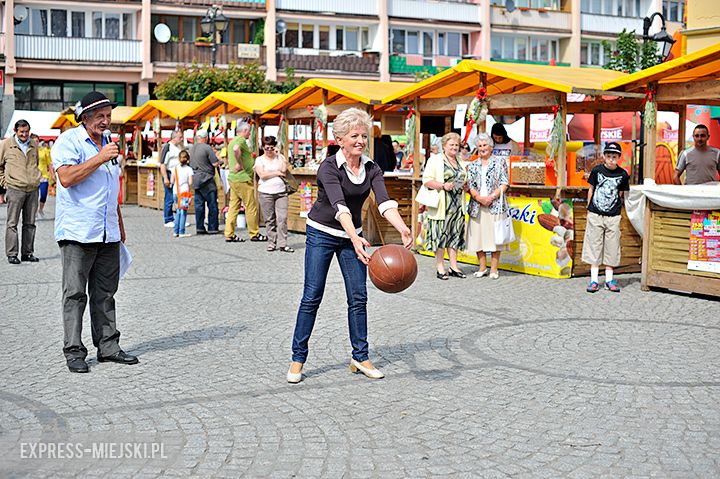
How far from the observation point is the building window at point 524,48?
55281 millimetres

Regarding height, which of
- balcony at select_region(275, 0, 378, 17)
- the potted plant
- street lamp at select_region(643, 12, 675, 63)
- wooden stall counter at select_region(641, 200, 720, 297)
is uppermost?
balcony at select_region(275, 0, 378, 17)

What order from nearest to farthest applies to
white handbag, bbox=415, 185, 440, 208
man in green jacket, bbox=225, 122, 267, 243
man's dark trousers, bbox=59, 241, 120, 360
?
man's dark trousers, bbox=59, 241, 120, 360, white handbag, bbox=415, 185, 440, 208, man in green jacket, bbox=225, 122, 267, 243

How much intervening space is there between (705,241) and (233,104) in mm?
12220

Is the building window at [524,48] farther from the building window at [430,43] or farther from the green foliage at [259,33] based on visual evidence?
the green foliage at [259,33]

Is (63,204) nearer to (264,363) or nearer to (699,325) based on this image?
(264,363)

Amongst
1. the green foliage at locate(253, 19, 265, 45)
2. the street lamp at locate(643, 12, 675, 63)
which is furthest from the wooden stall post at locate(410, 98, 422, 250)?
the green foliage at locate(253, 19, 265, 45)

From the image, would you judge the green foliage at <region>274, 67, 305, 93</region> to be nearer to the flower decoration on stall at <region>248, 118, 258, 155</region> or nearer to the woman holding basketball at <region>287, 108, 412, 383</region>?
the flower decoration on stall at <region>248, 118, 258, 155</region>

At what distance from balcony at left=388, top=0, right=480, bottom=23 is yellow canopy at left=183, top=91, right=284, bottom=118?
2975 centimetres

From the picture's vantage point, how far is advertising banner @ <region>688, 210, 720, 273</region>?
34.8ft

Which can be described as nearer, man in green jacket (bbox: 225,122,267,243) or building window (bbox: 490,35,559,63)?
man in green jacket (bbox: 225,122,267,243)

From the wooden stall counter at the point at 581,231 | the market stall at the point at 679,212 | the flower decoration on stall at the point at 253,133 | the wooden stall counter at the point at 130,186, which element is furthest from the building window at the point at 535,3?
the market stall at the point at 679,212

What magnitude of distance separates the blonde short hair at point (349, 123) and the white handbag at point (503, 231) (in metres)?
5.92

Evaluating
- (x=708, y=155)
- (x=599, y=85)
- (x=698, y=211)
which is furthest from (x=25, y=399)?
(x=708, y=155)

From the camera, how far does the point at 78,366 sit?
22.6 ft
